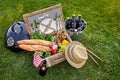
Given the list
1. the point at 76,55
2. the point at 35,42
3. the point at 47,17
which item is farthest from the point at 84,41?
the point at 35,42

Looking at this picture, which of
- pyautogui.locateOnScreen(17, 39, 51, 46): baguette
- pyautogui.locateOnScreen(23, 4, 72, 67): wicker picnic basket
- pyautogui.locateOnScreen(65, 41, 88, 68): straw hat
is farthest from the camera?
pyautogui.locateOnScreen(17, 39, 51, 46): baguette

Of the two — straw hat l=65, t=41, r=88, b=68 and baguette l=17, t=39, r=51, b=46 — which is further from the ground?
baguette l=17, t=39, r=51, b=46

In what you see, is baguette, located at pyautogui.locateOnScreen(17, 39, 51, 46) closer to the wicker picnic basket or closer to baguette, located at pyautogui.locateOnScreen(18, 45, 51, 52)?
baguette, located at pyautogui.locateOnScreen(18, 45, 51, 52)

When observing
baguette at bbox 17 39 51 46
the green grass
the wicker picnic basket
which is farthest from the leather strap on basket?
baguette at bbox 17 39 51 46

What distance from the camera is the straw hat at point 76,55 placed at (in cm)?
550

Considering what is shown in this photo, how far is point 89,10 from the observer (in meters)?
7.12

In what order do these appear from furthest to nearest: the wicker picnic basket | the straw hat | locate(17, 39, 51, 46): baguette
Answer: locate(17, 39, 51, 46): baguette
the wicker picnic basket
the straw hat

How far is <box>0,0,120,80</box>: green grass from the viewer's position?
5.70m

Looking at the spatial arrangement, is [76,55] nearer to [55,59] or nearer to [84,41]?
[55,59]

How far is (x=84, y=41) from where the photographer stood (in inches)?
249

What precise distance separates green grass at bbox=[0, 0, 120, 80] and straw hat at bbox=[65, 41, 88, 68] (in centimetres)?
20

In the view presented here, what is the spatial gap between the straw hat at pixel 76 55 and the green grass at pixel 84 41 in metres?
0.20

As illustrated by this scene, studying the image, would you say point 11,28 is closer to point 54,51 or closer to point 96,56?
point 54,51

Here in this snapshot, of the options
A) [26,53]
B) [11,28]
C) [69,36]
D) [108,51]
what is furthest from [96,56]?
[11,28]
